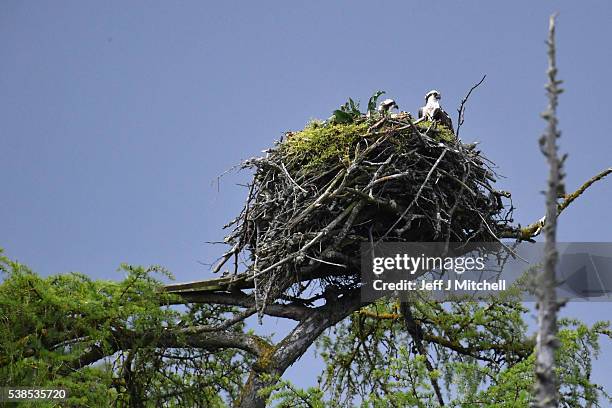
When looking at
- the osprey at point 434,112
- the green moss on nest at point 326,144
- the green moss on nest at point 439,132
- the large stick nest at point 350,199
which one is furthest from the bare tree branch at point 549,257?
the osprey at point 434,112

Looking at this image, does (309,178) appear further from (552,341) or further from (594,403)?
(552,341)

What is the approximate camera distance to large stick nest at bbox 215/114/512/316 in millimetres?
7258

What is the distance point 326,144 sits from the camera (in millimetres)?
7711

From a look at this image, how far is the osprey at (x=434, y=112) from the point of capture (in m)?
8.24

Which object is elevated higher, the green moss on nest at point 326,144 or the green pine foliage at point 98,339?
the green moss on nest at point 326,144

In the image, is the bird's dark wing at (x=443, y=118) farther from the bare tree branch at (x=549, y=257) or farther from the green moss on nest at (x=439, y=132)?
the bare tree branch at (x=549, y=257)

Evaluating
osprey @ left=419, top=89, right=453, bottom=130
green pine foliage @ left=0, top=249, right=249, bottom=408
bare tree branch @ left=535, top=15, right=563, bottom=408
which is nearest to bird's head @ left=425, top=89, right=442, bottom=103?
osprey @ left=419, top=89, right=453, bottom=130

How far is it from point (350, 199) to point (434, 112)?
145 centimetres

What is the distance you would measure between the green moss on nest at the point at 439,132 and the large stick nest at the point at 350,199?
0.04 ft

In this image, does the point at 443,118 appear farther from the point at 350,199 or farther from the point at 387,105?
the point at 350,199

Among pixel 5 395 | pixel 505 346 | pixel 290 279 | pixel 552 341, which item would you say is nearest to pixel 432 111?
pixel 290 279

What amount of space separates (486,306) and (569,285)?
3.38ft

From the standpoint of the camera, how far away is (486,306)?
949cm

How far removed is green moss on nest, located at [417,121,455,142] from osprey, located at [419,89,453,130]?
0.72ft
